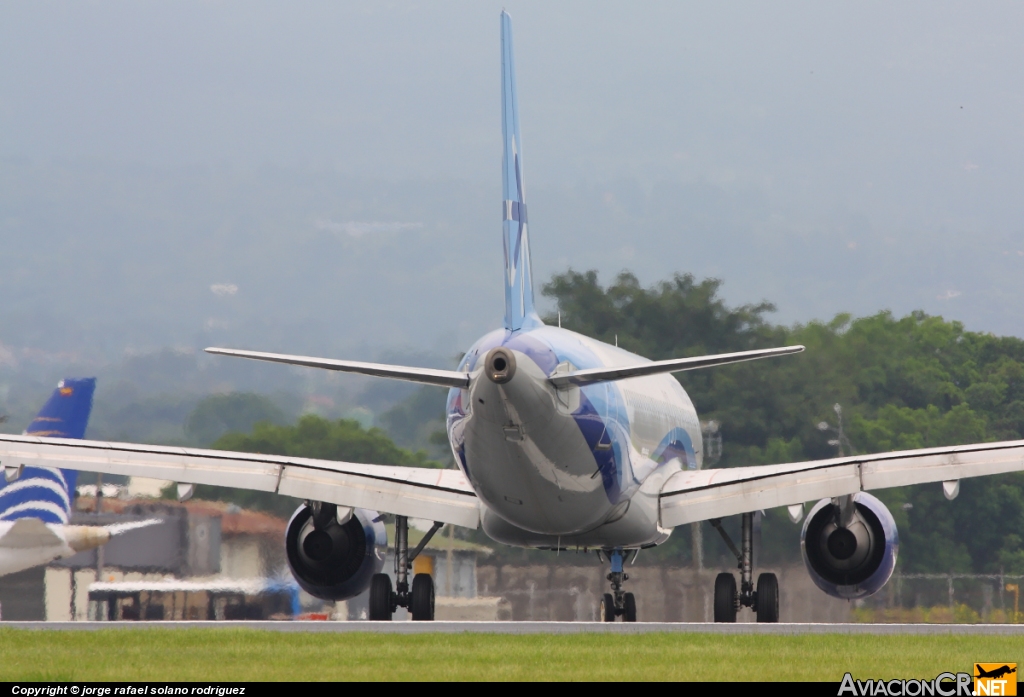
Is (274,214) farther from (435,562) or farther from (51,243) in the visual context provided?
(435,562)

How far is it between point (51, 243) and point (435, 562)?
326 feet

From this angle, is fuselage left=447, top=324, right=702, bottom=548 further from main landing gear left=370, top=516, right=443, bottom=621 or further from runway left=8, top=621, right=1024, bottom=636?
runway left=8, top=621, right=1024, bottom=636

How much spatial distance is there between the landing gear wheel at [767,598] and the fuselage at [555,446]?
1.73 metres

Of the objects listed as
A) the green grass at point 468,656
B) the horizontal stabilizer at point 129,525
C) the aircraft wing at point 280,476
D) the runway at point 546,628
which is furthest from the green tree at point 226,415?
the green grass at point 468,656

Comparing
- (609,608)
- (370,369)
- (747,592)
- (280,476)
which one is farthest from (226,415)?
(370,369)

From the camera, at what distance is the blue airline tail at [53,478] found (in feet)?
104

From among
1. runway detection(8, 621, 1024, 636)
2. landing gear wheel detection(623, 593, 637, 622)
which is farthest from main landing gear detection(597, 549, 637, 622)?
runway detection(8, 621, 1024, 636)

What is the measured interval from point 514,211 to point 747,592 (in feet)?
21.0

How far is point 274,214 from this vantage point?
15425 centimetres

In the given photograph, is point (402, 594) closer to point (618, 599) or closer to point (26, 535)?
point (618, 599)

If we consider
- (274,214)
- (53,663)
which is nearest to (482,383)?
(53,663)

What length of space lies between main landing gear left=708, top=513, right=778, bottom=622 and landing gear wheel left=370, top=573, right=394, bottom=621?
15.5 ft

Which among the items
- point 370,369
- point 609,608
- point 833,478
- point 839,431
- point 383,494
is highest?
point 839,431

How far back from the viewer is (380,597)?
2089cm
